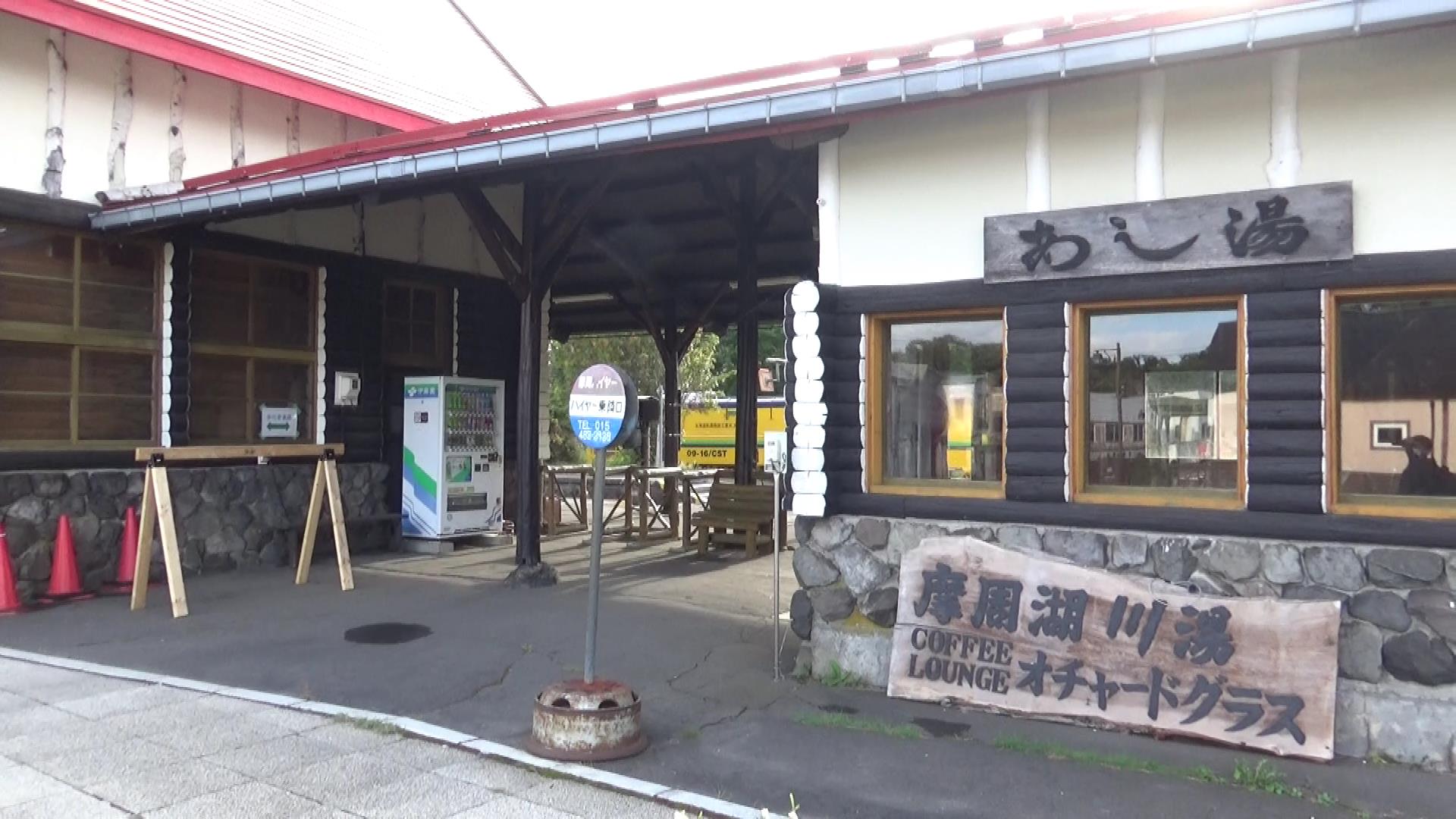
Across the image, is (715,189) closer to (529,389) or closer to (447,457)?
(529,389)

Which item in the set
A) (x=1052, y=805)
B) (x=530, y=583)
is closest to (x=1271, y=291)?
(x=1052, y=805)

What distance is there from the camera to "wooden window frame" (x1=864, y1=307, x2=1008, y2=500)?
22.4 ft

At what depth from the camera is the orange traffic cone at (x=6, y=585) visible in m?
9.18

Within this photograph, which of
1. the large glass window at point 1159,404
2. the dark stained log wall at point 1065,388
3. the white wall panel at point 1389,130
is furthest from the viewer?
the large glass window at point 1159,404

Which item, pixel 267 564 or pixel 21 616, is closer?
pixel 21 616

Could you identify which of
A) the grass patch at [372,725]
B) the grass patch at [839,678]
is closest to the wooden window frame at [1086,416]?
the grass patch at [839,678]

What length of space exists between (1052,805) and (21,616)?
8806 mm

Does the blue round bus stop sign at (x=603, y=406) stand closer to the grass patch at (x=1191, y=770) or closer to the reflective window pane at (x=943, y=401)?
the reflective window pane at (x=943, y=401)

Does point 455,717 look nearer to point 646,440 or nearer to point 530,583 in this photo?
point 530,583

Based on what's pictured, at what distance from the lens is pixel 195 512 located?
36.1ft

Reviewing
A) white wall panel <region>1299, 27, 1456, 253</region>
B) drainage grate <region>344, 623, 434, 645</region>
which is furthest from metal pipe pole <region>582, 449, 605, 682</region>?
white wall panel <region>1299, 27, 1456, 253</region>

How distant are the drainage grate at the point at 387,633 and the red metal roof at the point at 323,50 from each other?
6.17m

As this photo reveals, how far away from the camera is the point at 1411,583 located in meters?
5.46

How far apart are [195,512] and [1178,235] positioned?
9.87 metres
